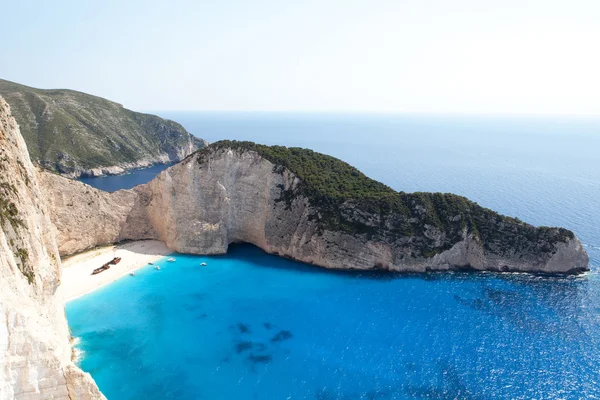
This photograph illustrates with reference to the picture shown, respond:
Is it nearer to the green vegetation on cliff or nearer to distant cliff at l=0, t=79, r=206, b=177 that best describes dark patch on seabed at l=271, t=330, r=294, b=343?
the green vegetation on cliff

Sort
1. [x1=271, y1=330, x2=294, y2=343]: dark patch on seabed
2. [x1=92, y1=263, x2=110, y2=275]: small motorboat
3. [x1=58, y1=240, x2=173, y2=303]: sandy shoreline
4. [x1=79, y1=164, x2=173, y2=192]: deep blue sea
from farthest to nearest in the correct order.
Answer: [x1=79, y1=164, x2=173, y2=192]: deep blue sea < [x1=92, y1=263, x2=110, y2=275]: small motorboat < [x1=58, y1=240, x2=173, y2=303]: sandy shoreline < [x1=271, y1=330, x2=294, y2=343]: dark patch on seabed

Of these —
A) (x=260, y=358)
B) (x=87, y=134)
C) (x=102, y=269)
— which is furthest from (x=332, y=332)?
(x=87, y=134)

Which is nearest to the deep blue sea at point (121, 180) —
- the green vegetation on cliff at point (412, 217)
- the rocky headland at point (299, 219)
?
the rocky headland at point (299, 219)

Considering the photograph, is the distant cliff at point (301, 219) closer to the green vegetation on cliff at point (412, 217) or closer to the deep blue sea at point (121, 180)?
the green vegetation on cliff at point (412, 217)

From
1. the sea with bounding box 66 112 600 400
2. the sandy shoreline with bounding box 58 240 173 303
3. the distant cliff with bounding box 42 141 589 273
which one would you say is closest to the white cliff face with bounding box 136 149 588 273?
the distant cliff with bounding box 42 141 589 273

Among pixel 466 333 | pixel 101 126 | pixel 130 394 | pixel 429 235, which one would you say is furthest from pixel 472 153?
pixel 130 394

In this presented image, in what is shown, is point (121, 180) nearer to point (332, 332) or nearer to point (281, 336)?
point (281, 336)
